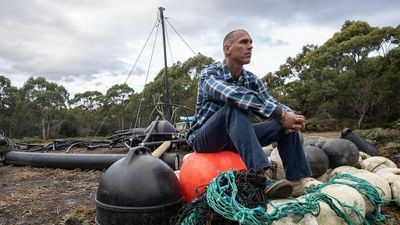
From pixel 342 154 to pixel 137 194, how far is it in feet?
7.63

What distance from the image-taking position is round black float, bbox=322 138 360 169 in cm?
381

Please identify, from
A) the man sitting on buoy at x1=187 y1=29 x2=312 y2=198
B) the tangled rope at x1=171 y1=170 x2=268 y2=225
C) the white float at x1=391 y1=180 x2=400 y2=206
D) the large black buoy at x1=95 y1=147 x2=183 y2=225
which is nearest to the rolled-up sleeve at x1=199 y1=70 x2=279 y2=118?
the man sitting on buoy at x1=187 y1=29 x2=312 y2=198

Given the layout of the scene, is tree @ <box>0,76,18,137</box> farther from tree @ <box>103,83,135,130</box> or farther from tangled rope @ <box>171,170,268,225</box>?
tangled rope @ <box>171,170,268,225</box>

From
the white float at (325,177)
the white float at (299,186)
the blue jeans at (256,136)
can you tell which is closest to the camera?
the blue jeans at (256,136)

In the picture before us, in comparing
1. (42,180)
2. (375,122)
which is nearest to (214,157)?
(42,180)

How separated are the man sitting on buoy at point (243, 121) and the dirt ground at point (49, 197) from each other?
968 mm

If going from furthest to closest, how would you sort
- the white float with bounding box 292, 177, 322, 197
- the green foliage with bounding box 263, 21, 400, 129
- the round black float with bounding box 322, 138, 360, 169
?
1. the green foliage with bounding box 263, 21, 400, 129
2. the round black float with bounding box 322, 138, 360, 169
3. the white float with bounding box 292, 177, 322, 197

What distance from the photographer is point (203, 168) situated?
2.76 metres

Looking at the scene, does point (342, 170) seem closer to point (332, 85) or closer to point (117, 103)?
point (332, 85)

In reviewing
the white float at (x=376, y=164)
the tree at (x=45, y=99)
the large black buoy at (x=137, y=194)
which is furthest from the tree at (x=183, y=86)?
the large black buoy at (x=137, y=194)

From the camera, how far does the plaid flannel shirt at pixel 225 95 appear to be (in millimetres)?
2564

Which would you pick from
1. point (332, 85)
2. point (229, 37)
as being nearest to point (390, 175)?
point (229, 37)

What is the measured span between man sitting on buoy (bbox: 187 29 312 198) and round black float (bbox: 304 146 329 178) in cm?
74

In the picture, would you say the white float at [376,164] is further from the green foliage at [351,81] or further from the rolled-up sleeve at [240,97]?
the green foliage at [351,81]
